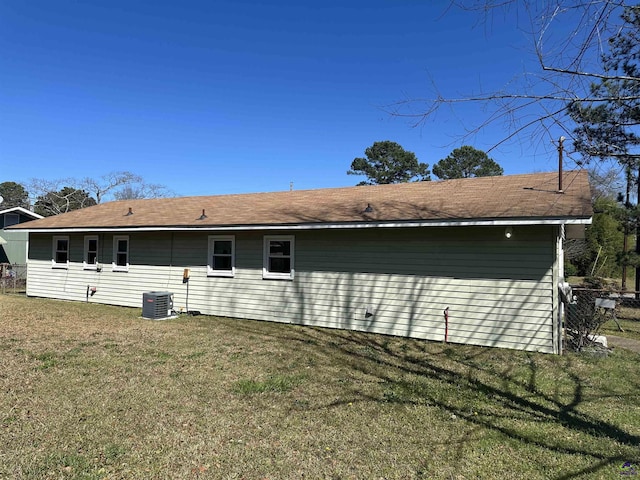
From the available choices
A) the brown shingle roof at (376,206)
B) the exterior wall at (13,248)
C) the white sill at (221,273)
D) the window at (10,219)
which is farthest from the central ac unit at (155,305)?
the window at (10,219)

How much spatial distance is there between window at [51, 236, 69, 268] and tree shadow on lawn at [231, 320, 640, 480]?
9708 millimetres

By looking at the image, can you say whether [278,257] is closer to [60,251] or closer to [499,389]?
[499,389]

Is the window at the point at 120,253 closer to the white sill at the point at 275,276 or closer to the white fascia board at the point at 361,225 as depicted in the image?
the white fascia board at the point at 361,225

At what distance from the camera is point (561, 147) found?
3.46 m

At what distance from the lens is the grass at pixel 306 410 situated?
3396mm

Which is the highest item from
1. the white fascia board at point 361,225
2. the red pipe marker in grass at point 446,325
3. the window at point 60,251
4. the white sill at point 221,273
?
the white fascia board at point 361,225

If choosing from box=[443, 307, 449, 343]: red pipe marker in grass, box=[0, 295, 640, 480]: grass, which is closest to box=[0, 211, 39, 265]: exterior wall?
box=[0, 295, 640, 480]: grass

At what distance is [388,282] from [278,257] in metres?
2.91

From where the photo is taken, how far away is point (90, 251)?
1322cm

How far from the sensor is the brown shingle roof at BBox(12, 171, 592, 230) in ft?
25.7

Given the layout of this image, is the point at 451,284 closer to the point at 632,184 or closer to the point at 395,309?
the point at 395,309

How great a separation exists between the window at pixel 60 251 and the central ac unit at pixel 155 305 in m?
5.38

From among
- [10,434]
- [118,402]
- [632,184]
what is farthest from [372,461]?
[632,184]

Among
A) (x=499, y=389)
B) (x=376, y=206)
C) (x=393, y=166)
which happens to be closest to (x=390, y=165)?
(x=393, y=166)
